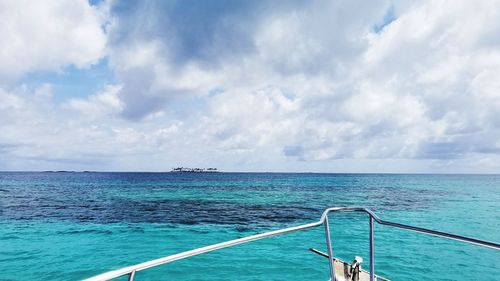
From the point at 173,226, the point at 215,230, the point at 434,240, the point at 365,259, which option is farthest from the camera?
the point at 173,226

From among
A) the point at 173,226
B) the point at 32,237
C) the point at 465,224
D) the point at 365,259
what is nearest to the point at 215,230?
the point at 173,226

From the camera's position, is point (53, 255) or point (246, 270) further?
point (53, 255)

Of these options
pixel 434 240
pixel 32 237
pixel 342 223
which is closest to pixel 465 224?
pixel 434 240

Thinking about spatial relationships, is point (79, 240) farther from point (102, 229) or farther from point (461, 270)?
point (461, 270)

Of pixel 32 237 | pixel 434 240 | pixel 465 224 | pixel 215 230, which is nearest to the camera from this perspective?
pixel 434 240

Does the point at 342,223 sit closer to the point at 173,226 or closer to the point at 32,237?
the point at 173,226

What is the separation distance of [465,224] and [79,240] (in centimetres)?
2537

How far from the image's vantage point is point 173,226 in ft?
60.8

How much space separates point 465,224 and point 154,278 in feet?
71.0

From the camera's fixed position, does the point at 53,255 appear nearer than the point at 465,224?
Yes

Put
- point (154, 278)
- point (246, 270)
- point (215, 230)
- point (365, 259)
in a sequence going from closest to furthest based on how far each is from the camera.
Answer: point (154, 278) < point (246, 270) < point (365, 259) < point (215, 230)

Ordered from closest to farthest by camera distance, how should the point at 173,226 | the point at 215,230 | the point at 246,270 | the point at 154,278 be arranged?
the point at 154,278, the point at 246,270, the point at 215,230, the point at 173,226

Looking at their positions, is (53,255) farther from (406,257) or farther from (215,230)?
(406,257)

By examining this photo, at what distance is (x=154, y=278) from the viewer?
387 inches
